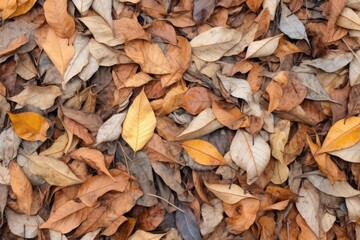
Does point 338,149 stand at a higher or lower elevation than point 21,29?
lower

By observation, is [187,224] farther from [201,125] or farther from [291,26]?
[291,26]

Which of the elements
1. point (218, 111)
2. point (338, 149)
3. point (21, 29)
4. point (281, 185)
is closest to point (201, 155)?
point (218, 111)

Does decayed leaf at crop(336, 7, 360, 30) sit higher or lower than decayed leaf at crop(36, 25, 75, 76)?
lower

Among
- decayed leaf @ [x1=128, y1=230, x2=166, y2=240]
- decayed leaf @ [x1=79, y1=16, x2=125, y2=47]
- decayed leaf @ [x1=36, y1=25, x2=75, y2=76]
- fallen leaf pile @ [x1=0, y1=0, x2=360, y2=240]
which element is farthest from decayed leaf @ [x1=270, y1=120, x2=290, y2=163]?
decayed leaf @ [x1=36, y1=25, x2=75, y2=76]

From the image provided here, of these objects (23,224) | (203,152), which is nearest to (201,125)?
(203,152)

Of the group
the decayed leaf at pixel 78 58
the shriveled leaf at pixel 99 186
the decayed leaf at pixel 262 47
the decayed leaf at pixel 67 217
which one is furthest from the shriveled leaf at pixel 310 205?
the decayed leaf at pixel 78 58

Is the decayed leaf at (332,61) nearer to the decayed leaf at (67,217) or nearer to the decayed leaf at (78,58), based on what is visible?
the decayed leaf at (78,58)

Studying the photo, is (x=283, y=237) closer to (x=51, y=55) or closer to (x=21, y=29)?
(x=51, y=55)

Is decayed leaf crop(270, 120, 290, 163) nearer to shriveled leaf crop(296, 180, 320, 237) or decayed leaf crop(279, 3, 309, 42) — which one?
shriveled leaf crop(296, 180, 320, 237)
